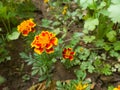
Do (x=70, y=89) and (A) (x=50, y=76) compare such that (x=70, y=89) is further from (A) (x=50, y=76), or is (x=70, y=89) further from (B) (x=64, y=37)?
(B) (x=64, y=37)

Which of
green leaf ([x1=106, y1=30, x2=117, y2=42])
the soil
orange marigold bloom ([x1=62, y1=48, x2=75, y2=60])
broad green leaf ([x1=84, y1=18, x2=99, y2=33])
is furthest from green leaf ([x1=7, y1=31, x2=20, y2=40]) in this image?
green leaf ([x1=106, y1=30, x2=117, y2=42])

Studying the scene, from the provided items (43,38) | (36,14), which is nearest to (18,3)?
(36,14)

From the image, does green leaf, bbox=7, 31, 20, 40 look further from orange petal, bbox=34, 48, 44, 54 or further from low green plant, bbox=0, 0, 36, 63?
orange petal, bbox=34, 48, 44, 54

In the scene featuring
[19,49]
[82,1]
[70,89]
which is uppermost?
[82,1]

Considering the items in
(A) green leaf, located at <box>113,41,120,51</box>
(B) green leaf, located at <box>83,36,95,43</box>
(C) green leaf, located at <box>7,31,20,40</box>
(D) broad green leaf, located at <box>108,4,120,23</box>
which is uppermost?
(D) broad green leaf, located at <box>108,4,120,23</box>

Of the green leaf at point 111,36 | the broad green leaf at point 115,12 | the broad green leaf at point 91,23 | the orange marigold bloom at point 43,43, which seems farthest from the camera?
the green leaf at point 111,36

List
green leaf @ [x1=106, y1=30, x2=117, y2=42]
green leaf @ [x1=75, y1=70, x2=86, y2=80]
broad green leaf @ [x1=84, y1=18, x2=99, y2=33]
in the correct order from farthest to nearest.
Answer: green leaf @ [x1=106, y1=30, x2=117, y2=42] < broad green leaf @ [x1=84, y1=18, x2=99, y2=33] < green leaf @ [x1=75, y1=70, x2=86, y2=80]

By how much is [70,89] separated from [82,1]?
80 centimetres

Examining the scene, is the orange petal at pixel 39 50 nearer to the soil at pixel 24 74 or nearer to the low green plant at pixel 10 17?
the soil at pixel 24 74

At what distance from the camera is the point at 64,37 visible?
2.56 metres

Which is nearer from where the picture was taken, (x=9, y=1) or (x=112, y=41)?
(x=112, y=41)

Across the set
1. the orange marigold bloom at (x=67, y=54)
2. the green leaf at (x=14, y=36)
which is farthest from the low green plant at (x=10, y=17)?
the orange marigold bloom at (x=67, y=54)

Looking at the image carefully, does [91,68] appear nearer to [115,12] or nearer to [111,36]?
[111,36]

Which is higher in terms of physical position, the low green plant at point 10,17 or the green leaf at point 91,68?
the low green plant at point 10,17
